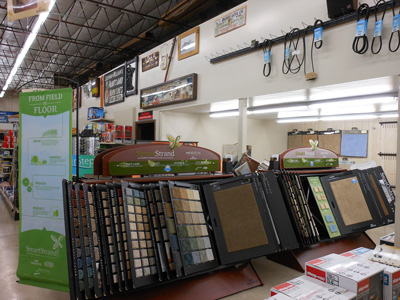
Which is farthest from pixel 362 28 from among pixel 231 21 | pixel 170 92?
pixel 170 92

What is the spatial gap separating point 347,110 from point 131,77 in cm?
629

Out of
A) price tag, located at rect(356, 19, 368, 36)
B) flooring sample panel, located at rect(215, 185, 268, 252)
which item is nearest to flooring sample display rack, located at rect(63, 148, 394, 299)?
flooring sample panel, located at rect(215, 185, 268, 252)

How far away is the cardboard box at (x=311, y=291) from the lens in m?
1.64

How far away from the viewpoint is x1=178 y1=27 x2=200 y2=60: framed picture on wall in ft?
21.7

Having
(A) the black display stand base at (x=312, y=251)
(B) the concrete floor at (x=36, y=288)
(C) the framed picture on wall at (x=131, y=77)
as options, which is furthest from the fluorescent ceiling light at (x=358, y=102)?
(C) the framed picture on wall at (x=131, y=77)

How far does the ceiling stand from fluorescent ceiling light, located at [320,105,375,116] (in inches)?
151

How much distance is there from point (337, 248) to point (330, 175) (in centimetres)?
92

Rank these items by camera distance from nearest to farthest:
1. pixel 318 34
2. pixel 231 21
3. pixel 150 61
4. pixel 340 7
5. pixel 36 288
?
1. pixel 36 288
2. pixel 340 7
3. pixel 318 34
4. pixel 231 21
5. pixel 150 61

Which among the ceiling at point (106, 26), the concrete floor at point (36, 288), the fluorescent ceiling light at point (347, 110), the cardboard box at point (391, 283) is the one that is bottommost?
the concrete floor at point (36, 288)

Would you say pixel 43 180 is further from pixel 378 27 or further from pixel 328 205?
pixel 378 27

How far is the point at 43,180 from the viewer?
118 inches

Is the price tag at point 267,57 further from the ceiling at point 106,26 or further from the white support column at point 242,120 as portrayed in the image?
the ceiling at point 106,26

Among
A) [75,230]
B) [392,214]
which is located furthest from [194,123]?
[75,230]

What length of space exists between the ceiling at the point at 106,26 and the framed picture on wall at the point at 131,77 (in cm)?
157
